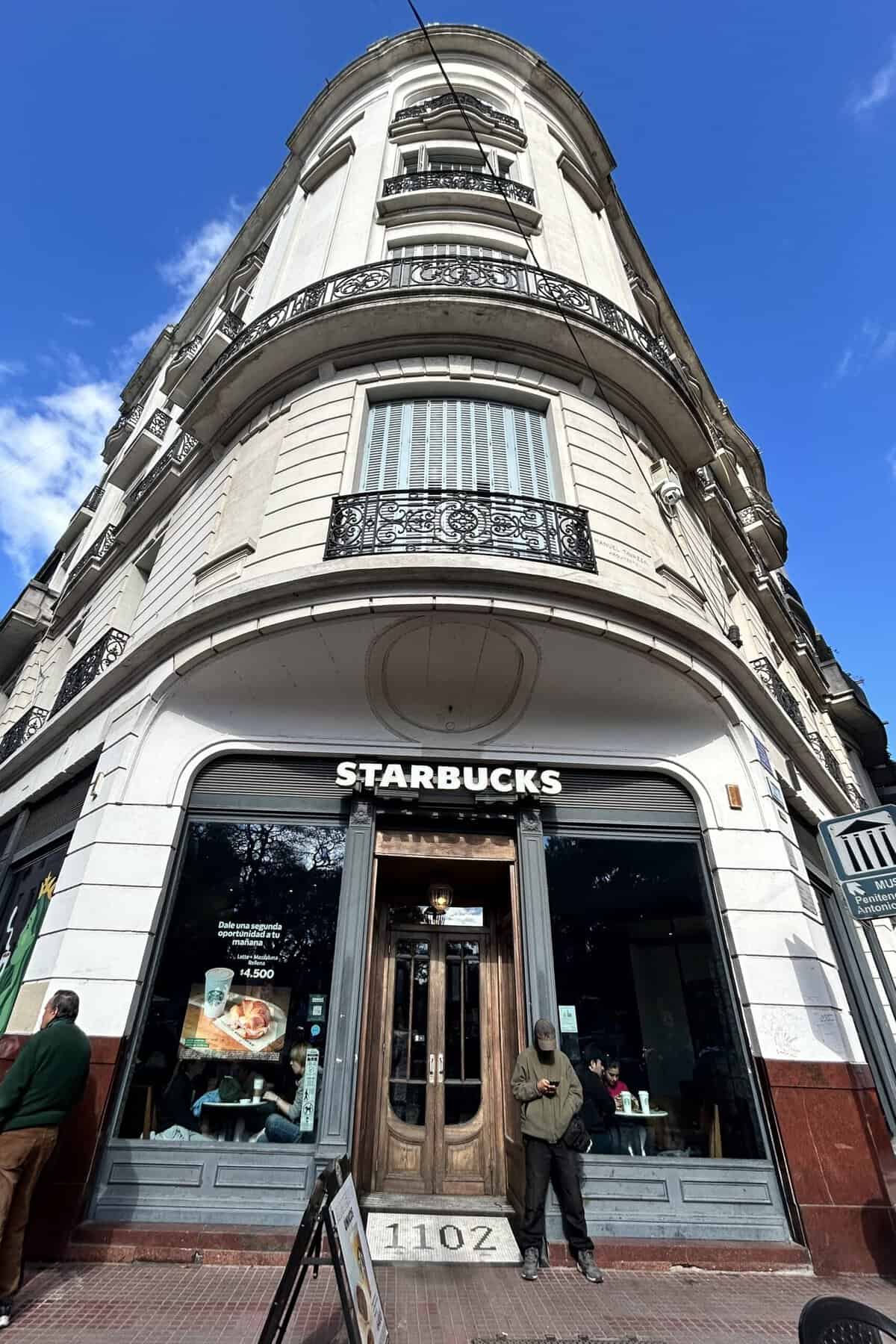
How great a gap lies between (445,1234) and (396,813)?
3.54 metres

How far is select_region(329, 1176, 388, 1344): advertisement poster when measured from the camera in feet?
10.1

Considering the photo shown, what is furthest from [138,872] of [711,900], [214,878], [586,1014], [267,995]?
[711,900]

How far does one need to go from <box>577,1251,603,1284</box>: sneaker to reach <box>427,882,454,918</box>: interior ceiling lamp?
304 cm

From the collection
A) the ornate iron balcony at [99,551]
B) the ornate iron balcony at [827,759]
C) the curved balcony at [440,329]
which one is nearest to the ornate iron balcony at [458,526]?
the curved balcony at [440,329]

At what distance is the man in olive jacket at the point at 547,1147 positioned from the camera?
4867 millimetres

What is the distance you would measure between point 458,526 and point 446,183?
8.19m

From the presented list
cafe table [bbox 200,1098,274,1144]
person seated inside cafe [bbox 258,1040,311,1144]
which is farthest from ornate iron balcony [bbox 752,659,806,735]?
cafe table [bbox 200,1098,274,1144]

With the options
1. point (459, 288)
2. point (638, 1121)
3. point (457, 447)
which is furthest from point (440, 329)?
point (638, 1121)

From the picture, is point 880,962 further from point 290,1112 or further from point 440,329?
point 440,329

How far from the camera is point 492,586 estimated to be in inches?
250

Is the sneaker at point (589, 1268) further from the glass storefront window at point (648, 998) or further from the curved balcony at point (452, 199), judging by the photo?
the curved balcony at point (452, 199)

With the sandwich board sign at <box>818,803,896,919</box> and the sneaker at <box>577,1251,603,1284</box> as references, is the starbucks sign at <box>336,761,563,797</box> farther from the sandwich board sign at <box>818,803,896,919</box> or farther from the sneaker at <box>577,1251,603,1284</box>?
the sneaker at <box>577,1251,603,1284</box>

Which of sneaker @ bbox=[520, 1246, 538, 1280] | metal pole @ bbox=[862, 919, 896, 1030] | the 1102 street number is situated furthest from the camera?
the 1102 street number

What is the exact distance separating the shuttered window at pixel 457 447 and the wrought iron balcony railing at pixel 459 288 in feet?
4.78
